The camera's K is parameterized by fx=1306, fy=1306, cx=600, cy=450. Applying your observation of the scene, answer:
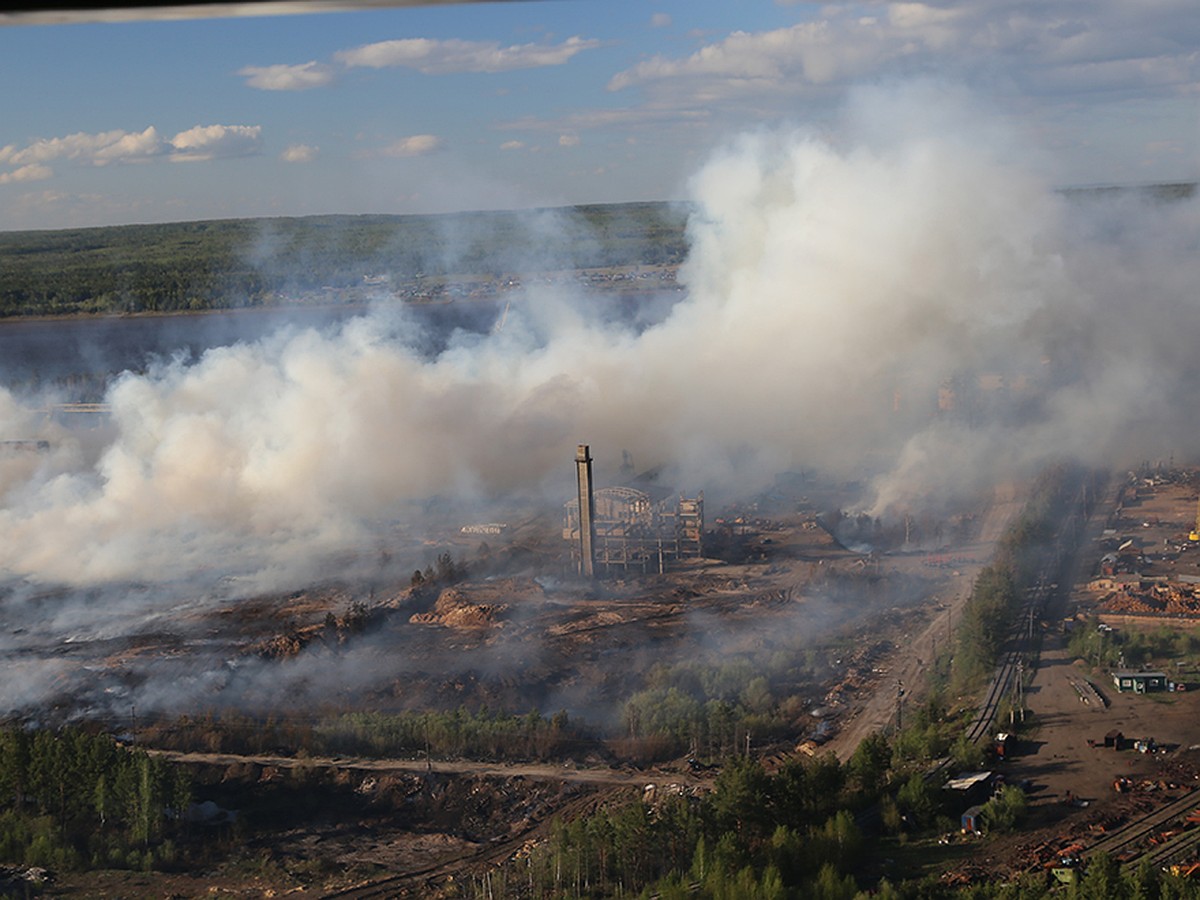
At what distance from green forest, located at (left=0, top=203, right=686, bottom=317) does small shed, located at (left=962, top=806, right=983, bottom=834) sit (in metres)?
37.4

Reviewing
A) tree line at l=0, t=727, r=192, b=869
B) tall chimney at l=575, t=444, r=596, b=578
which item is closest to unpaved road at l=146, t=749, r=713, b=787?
tree line at l=0, t=727, r=192, b=869

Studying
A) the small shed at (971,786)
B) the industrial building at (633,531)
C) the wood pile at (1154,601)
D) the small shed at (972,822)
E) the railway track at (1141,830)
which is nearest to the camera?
the railway track at (1141,830)

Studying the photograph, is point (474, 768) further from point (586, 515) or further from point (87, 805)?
point (586, 515)

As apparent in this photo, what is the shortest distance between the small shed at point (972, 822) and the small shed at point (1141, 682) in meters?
4.96

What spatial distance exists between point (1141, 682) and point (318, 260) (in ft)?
166

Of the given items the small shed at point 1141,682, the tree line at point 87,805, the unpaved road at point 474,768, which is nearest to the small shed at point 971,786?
the unpaved road at point 474,768

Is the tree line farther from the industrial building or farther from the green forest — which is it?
the green forest

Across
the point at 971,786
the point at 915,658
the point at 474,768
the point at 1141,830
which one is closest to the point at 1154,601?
the point at 915,658

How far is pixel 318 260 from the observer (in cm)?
6250

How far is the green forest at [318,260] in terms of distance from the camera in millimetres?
55188

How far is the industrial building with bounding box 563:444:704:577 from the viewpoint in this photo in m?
25.3

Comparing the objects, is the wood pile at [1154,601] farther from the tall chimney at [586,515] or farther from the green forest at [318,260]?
A: the green forest at [318,260]

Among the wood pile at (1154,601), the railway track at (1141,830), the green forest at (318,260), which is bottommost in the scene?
the railway track at (1141,830)

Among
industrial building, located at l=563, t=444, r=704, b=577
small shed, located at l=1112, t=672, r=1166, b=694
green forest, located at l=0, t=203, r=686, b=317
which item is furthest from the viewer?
green forest, located at l=0, t=203, r=686, b=317
